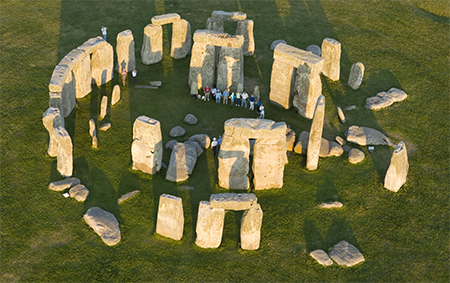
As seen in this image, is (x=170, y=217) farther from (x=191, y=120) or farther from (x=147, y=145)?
(x=191, y=120)

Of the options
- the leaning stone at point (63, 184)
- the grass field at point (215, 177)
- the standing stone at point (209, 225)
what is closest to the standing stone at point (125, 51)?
the grass field at point (215, 177)

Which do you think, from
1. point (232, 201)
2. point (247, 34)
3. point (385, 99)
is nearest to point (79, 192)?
point (232, 201)

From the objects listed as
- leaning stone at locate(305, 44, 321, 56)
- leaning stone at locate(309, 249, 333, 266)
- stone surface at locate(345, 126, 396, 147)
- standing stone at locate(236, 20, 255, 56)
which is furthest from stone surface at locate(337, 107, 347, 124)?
leaning stone at locate(309, 249, 333, 266)

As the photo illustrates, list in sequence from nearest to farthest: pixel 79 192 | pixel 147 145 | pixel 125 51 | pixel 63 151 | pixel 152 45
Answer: pixel 79 192, pixel 63 151, pixel 147 145, pixel 125 51, pixel 152 45

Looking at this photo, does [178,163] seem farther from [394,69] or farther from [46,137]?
[394,69]

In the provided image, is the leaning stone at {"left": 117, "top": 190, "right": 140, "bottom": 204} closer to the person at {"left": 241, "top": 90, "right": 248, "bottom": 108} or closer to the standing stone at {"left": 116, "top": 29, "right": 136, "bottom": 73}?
the person at {"left": 241, "top": 90, "right": 248, "bottom": 108}

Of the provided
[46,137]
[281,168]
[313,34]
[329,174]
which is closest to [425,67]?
[313,34]
